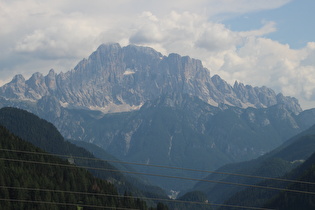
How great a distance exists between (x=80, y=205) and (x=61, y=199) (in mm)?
8423

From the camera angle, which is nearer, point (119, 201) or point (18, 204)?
point (18, 204)

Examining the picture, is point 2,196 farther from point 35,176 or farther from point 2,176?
point 35,176

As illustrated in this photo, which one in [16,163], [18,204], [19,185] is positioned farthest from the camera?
[16,163]

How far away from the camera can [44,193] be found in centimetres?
16938

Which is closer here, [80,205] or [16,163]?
[80,205]

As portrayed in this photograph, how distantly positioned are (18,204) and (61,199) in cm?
2111

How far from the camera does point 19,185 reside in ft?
550

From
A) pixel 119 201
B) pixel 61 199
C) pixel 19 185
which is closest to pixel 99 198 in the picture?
pixel 119 201

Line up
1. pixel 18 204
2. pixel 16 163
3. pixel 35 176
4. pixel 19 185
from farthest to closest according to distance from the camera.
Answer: pixel 16 163, pixel 35 176, pixel 19 185, pixel 18 204

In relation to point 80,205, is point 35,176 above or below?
above

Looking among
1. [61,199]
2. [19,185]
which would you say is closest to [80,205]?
[61,199]

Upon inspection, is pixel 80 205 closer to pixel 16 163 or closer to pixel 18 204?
pixel 18 204

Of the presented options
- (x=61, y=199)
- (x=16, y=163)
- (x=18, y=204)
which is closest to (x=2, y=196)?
(x=18, y=204)

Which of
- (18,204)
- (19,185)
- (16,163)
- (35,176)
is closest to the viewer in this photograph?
(18,204)
